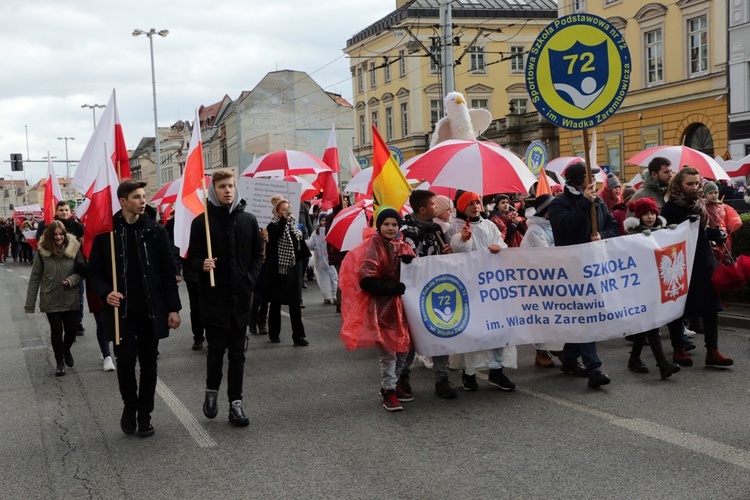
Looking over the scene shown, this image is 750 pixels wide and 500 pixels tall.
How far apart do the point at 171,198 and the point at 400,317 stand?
12.7 m

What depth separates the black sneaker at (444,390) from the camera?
295 inches

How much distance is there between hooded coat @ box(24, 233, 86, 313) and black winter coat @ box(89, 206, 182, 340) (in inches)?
117

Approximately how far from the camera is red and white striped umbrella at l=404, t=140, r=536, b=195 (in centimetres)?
779

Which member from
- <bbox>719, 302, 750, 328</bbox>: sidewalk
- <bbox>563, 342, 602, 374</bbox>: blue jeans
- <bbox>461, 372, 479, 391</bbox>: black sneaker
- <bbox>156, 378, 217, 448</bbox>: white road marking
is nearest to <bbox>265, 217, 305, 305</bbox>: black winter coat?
<bbox>156, 378, 217, 448</bbox>: white road marking

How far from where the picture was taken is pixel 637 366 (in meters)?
8.21

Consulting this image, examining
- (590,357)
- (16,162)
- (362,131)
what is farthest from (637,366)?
(362,131)

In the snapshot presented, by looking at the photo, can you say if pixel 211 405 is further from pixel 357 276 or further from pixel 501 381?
pixel 501 381

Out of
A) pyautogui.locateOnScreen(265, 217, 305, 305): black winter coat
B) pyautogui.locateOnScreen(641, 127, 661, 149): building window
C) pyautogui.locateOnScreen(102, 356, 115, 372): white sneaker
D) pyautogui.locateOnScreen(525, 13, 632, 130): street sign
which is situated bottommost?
pyautogui.locateOnScreen(102, 356, 115, 372): white sneaker

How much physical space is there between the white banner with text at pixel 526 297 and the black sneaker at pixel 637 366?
0.48 m

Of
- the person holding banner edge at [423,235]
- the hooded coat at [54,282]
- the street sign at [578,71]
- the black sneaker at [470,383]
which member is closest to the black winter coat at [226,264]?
→ the person holding banner edge at [423,235]

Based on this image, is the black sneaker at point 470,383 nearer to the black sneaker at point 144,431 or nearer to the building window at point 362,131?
the black sneaker at point 144,431

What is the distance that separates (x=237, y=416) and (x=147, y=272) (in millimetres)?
1283

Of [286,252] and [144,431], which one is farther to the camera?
[286,252]

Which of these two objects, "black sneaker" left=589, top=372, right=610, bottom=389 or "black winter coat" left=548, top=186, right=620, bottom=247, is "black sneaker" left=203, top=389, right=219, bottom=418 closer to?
"black sneaker" left=589, top=372, right=610, bottom=389
